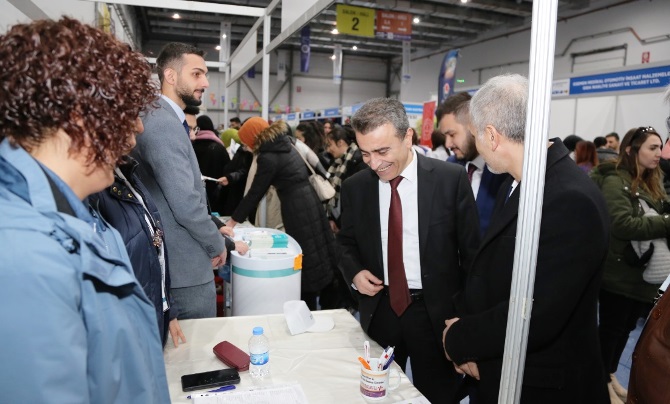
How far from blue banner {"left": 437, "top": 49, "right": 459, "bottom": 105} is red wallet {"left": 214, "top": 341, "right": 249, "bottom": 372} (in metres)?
5.77

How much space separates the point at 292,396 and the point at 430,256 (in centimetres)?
69

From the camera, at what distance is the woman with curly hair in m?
0.63

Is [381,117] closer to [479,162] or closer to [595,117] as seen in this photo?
[479,162]

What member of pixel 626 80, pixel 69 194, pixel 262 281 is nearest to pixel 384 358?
pixel 69 194

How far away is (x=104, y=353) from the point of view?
28.8 inches

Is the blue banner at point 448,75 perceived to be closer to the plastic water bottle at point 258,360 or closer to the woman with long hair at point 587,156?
the woman with long hair at point 587,156

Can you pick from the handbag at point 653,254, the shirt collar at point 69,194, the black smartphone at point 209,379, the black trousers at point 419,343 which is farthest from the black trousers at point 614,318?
the shirt collar at point 69,194

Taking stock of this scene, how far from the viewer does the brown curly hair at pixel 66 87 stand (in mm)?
701

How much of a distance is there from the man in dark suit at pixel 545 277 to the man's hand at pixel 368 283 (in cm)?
36

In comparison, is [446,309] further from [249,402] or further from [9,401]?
[9,401]

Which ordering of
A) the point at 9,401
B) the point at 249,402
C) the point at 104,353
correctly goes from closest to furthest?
the point at 9,401
the point at 104,353
the point at 249,402

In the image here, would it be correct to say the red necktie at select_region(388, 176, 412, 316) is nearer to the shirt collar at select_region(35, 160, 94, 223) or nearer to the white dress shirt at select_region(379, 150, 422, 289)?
the white dress shirt at select_region(379, 150, 422, 289)

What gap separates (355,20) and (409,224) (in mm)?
8885

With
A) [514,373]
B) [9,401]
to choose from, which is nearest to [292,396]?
[514,373]
